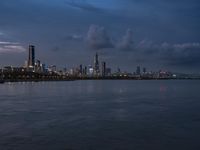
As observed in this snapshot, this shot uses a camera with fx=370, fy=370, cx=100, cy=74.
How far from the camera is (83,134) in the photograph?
26.7 m

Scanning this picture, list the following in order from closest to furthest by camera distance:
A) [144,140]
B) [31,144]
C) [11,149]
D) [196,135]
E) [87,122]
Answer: [11,149]
[31,144]
[144,140]
[196,135]
[87,122]

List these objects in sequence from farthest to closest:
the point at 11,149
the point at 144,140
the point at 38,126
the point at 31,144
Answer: the point at 38,126, the point at 144,140, the point at 31,144, the point at 11,149

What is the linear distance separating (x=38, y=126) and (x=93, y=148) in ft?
31.1

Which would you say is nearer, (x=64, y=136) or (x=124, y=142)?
(x=124, y=142)

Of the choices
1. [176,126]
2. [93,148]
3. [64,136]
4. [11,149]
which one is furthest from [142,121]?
[11,149]

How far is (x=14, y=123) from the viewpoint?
32.0 meters

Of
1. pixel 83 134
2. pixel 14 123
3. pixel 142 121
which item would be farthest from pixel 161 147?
pixel 14 123

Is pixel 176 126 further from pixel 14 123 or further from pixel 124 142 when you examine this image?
pixel 14 123

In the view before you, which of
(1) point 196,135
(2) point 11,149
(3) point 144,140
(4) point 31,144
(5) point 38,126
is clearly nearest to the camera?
(2) point 11,149

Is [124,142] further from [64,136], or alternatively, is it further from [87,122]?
[87,122]

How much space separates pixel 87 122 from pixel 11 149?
12627 millimetres

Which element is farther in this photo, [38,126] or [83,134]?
[38,126]

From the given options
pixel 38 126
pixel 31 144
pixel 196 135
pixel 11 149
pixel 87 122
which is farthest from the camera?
pixel 87 122

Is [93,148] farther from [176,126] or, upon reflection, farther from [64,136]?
[176,126]
